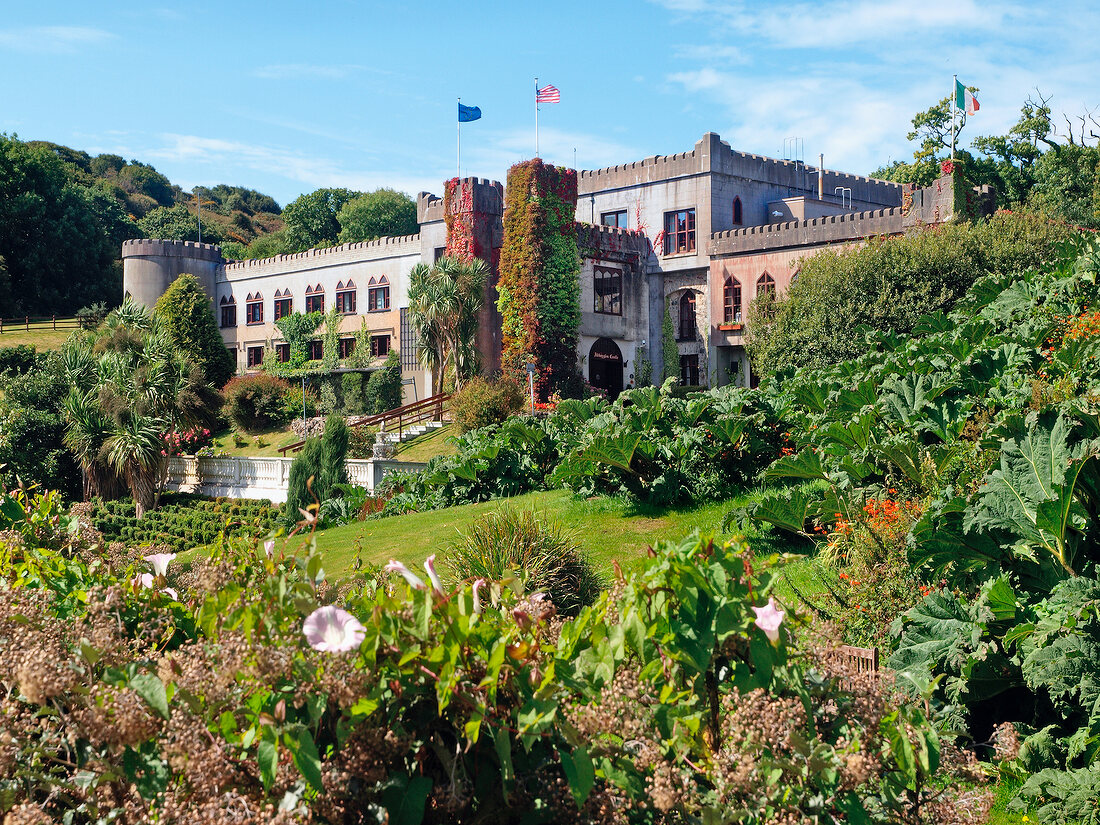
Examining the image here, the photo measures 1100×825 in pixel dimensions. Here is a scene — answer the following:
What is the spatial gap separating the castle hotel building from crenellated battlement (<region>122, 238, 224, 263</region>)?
1681 cm

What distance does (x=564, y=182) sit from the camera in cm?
3594

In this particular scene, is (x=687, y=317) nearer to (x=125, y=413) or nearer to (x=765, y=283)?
(x=765, y=283)

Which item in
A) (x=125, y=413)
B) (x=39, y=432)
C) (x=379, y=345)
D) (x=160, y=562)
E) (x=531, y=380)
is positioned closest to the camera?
(x=160, y=562)

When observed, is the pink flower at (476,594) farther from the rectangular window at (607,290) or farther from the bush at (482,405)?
the rectangular window at (607,290)

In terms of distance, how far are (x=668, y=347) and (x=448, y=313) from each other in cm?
929

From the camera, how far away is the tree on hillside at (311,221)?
7631 cm

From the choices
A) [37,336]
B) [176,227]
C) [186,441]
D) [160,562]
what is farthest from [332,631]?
[176,227]

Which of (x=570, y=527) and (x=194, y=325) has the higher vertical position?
(x=194, y=325)

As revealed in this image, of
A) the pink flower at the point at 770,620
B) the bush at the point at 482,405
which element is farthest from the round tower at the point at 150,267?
the pink flower at the point at 770,620

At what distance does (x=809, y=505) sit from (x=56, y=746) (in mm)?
8145

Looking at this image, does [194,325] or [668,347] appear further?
[194,325]

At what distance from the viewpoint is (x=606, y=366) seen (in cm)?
3950

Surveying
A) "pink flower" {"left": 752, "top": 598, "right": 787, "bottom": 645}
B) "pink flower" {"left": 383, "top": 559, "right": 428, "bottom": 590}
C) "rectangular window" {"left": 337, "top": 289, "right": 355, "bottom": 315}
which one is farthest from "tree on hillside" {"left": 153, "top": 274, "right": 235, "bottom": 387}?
"pink flower" {"left": 752, "top": 598, "right": 787, "bottom": 645}

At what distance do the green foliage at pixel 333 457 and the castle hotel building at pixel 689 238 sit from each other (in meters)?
12.6
